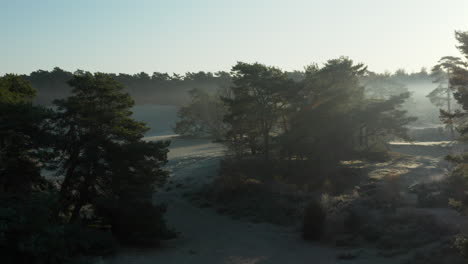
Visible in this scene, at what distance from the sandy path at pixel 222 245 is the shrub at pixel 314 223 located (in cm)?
66

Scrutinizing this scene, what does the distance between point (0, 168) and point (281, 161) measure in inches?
960

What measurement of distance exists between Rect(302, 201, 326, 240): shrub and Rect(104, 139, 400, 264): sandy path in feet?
2.15

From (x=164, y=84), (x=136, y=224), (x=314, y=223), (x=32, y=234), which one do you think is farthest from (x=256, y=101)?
(x=164, y=84)

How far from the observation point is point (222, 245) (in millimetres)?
23078

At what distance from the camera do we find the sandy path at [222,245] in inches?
770

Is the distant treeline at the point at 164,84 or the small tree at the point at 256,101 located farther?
the distant treeline at the point at 164,84

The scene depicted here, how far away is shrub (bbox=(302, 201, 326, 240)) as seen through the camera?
23.1m

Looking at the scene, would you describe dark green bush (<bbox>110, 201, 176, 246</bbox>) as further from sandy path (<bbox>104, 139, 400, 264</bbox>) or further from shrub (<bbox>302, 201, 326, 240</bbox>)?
shrub (<bbox>302, 201, 326, 240</bbox>)

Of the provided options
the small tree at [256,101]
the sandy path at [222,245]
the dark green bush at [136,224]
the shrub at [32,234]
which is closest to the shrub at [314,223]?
the sandy path at [222,245]

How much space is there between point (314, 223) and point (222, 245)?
4.77 m

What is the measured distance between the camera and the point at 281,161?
39438 millimetres

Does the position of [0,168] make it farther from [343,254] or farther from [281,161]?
[281,161]

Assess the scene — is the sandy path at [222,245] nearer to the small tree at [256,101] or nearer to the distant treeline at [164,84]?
the small tree at [256,101]

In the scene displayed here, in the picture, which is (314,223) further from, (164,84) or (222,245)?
(164,84)
